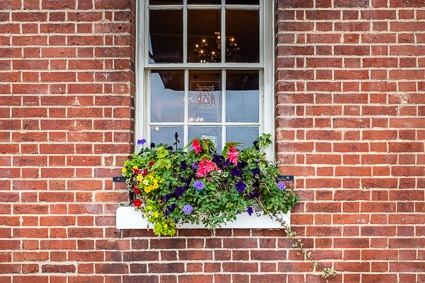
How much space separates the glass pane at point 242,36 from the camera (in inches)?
151

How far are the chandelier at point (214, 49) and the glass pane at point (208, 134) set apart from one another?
21.8 inches

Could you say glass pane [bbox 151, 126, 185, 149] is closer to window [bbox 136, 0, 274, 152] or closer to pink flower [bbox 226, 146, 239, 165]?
window [bbox 136, 0, 274, 152]

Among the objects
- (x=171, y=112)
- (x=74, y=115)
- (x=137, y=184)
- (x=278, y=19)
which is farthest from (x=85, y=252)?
(x=278, y=19)

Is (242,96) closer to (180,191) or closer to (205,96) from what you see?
(205,96)

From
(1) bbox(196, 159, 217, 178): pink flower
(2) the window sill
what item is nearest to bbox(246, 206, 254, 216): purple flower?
(2) the window sill

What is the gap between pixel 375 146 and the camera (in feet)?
11.7

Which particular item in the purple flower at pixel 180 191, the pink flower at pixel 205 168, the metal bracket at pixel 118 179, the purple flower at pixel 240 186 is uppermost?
the pink flower at pixel 205 168

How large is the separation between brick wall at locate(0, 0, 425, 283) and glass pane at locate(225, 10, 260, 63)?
0.30m

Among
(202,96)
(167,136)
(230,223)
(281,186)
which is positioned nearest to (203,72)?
(202,96)

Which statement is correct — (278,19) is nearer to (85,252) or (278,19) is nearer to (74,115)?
(74,115)

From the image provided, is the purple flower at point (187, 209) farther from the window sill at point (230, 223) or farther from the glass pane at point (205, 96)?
the glass pane at point (205, 96)

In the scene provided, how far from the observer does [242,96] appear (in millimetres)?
3844

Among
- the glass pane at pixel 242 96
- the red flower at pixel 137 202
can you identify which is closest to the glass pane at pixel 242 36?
the glass pane at pixel 242 96

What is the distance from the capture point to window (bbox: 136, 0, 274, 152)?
3814 mm
